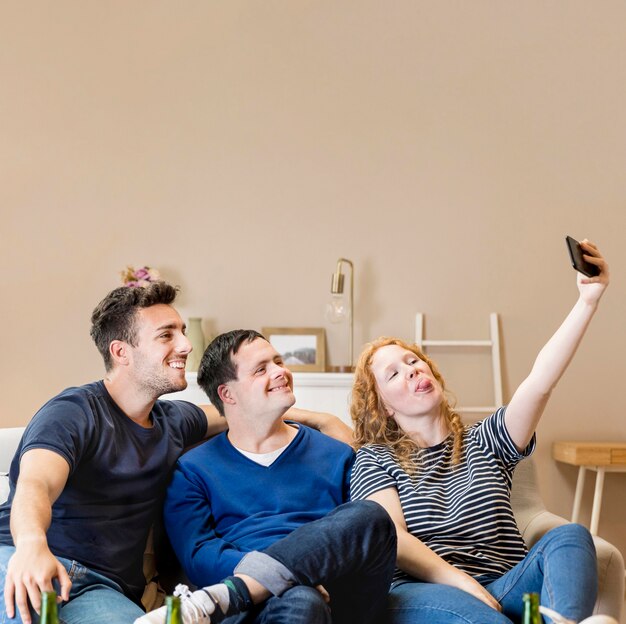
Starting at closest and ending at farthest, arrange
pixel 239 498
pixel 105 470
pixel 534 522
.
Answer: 1. pixel 105 470
2. pixel 239 498
3. pixel 534 522

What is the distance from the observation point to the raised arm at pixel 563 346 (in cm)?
188

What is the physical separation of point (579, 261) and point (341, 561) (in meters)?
0.81

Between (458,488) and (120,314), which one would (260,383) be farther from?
(458,488)

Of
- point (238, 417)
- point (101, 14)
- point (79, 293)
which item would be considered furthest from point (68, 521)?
point (101, 14)

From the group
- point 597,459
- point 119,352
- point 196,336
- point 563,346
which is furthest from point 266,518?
point 597,459

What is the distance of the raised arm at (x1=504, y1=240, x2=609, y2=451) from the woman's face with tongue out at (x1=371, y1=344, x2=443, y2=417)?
237mm

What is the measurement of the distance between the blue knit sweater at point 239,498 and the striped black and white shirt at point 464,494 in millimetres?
93

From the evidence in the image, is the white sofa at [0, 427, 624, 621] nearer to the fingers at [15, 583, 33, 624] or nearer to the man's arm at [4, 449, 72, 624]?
the man's arm at [4, 449, 72, 624]

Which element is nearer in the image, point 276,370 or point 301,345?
point 276,370

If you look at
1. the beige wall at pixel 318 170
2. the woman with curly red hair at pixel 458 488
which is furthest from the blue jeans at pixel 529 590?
the beige wall at pixel 318 170

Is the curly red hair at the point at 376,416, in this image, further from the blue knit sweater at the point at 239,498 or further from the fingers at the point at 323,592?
the fingers at the point at 323,592

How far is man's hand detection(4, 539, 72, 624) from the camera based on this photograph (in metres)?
1.46

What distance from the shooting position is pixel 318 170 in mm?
4188

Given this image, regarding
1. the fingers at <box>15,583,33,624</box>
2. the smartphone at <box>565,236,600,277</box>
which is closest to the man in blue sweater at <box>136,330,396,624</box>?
the fingers at <box>15,583,33,624</box>
